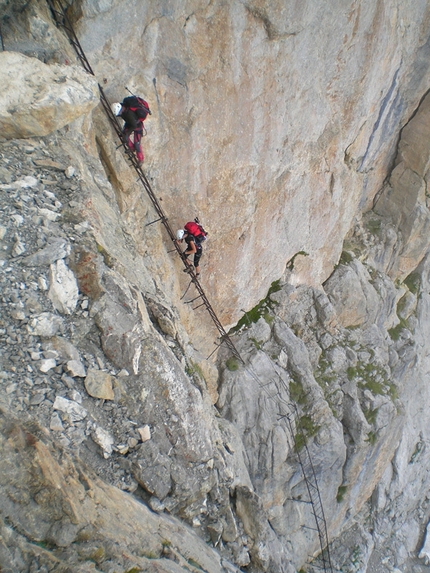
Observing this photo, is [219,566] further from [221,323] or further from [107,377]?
[221,323]

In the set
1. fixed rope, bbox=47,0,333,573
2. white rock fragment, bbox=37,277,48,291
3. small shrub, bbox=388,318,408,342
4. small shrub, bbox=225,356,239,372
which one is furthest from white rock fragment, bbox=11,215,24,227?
small shrub, bbox=388,318,408,342

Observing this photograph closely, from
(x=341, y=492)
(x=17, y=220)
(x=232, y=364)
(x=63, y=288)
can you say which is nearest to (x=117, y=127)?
(x=17, y=220)

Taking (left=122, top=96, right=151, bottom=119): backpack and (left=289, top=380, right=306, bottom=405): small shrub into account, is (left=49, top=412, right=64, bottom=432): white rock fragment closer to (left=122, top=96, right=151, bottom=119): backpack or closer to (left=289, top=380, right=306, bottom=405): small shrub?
(left=122, top=96, right=151, bottom=119): backpack

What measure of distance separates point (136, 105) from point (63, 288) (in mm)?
5239

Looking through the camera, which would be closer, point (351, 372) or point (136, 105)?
point (136, 105)

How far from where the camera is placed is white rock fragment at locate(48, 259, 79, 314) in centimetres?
822

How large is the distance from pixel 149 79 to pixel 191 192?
11.6 ft

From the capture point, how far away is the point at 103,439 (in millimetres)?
7887

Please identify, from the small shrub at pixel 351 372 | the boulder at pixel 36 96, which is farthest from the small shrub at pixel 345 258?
the boulder at pixel 36 96

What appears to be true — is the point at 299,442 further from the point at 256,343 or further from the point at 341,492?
the point at 341,492

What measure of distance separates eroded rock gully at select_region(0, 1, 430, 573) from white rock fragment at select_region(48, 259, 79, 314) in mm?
38

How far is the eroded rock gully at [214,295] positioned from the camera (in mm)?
7645

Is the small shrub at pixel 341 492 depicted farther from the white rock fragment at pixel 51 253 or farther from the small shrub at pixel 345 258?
the white rock fragment at pixel 51 253

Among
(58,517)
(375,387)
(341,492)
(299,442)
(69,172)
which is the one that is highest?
(69,172)
